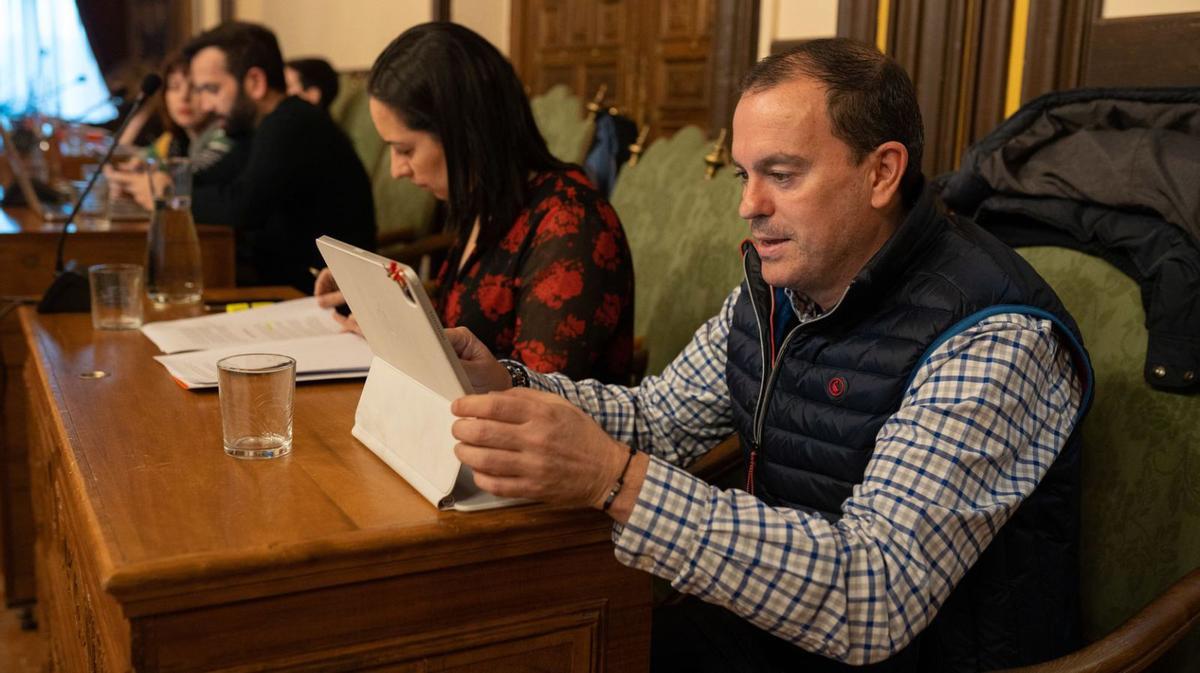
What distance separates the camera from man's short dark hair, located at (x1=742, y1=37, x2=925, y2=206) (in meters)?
1.09

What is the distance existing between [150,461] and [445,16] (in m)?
3.83

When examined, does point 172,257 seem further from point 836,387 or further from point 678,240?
Answer: point 836,387

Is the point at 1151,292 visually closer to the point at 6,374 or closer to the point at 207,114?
the point at 6,374

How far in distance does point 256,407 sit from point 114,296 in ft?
2.45

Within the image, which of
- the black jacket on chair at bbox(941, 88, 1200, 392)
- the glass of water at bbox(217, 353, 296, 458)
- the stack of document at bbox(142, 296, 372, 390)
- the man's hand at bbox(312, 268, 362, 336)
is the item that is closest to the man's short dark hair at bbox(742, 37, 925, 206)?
the black jacket on chair at bbox(941, 88, 1200, 392)

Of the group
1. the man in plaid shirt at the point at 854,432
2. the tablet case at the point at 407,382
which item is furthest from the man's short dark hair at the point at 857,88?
the tablet case at the point at 407,382

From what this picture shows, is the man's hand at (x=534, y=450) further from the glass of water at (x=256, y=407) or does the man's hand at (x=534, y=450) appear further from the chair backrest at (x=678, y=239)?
the chair backrest at (x=678, y=239)

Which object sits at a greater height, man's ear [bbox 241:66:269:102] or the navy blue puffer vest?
man's ear [bbox 241:66:269:102]

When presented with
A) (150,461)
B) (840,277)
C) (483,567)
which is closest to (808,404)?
(840,277)

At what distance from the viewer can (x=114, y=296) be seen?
1717mm

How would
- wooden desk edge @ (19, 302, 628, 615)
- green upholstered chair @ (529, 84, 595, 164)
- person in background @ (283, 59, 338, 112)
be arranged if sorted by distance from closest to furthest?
wooden desk edge @ (19, 302, 628, 615) < green upholstered chair @ (529, 84, 595, 164) < person in background @ (283, 59, 338, 112)

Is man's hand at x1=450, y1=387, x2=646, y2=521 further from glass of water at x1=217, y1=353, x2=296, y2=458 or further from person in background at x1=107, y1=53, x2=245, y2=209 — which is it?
person in background at x1=107, y1=53, x2=245, y2=209

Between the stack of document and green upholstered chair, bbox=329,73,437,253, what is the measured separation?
1.57m

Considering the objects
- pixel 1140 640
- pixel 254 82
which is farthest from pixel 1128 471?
pixel 254 82
